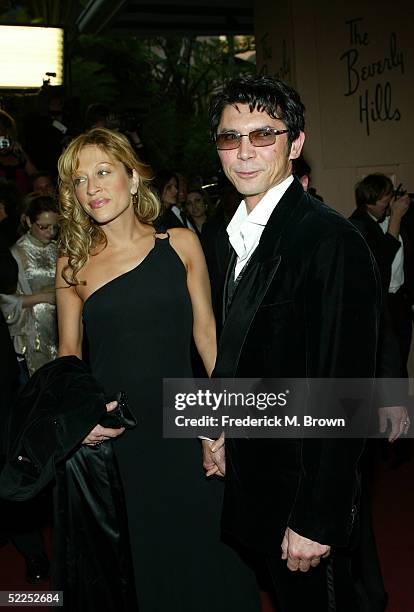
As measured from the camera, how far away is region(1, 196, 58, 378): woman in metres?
5.88

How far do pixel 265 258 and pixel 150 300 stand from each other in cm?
87

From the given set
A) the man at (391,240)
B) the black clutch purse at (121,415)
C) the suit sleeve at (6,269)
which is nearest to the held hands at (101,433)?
the black clutch purse at (121,415)

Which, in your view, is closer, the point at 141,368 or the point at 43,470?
the point at 43,470

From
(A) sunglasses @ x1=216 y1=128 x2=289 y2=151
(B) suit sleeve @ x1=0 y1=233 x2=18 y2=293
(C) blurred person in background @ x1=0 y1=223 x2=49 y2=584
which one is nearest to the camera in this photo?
(A) sunglasses @ x1=216 y1=128 x2=289 y2=151

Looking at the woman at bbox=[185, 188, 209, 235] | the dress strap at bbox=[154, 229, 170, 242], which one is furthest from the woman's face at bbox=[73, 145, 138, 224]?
the woman at bbox=[185, 188, 209, 235]

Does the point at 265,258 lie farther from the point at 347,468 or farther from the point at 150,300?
the point at 150,300

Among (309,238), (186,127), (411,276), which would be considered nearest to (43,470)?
(309,238)

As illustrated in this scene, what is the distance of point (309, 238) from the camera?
8.07 feet

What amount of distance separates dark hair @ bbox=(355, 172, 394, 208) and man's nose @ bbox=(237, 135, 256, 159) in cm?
395

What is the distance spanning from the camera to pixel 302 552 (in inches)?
93.9

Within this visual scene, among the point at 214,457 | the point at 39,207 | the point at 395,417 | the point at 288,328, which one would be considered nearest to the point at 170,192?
the point at 39,207

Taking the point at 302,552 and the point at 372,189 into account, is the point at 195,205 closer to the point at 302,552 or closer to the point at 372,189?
the point at 372,189

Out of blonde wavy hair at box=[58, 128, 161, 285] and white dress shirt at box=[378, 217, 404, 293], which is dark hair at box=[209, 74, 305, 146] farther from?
white dress shirt at box=[378, 217, 404, 293]

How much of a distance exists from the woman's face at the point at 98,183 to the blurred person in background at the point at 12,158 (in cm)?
463
